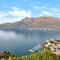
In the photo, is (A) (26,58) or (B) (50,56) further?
(B) (50,56)

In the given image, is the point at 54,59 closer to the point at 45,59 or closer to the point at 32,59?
the point at 45,59

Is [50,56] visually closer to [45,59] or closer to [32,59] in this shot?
[45,59]

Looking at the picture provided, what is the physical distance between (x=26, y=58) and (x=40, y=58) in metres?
1.60

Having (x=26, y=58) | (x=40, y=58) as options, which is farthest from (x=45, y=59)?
(x=26, y=58)

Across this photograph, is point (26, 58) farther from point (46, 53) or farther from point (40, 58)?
point (46, 53)

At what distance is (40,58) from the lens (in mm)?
19438

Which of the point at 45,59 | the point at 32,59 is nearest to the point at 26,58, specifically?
the point at 32,59

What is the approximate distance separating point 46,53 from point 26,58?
3044mm

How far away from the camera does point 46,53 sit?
20.8 meters

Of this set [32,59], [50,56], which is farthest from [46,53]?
[32,59]

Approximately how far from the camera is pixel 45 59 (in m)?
19.0

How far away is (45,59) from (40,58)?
23.1 inches

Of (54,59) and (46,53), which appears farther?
(46,53)

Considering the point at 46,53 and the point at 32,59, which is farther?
the point at 46,53
